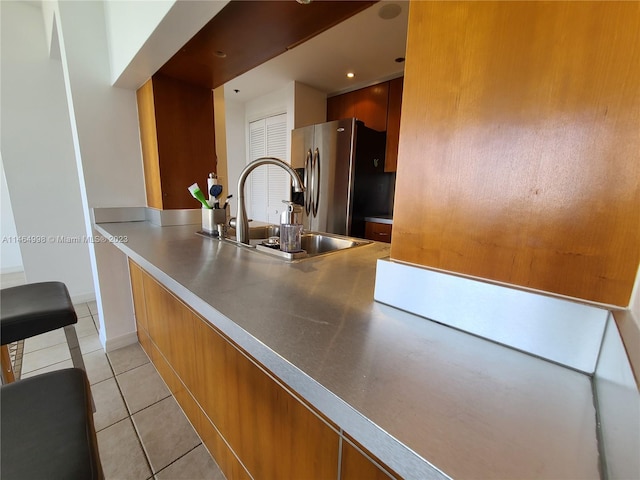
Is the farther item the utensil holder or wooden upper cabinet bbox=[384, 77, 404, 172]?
wooden upper cabinet bbox=[384, 77, 404, 172]

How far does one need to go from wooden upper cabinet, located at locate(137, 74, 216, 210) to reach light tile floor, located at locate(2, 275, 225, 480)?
102 cm

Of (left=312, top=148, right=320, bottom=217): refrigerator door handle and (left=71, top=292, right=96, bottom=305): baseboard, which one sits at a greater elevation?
(left=312, top=148, right=320, bottom=217): refrigerator door handle

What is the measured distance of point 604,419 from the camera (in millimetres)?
309

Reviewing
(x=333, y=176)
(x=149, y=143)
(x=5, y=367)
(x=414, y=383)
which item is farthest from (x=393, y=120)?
(x=5, y=367)

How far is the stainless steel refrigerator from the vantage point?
8.96ft

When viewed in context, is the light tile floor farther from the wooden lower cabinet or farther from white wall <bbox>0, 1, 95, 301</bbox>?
white wall <bbox>0, 1, 95, 301</bbox>

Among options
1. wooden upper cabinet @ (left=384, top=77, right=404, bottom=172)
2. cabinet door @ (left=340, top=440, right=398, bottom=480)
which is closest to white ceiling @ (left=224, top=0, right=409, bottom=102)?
wooden upper cabinet @ (left=384, top=77, right=404, bottom=172)

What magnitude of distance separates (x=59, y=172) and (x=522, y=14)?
3194mm

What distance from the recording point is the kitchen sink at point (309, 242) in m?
1.19

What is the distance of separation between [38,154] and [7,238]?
1474 millimetres

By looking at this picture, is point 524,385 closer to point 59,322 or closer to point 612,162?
point 612,162

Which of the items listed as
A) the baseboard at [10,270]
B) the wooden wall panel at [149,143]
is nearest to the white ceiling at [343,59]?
the wooden wall panel at [149,143]

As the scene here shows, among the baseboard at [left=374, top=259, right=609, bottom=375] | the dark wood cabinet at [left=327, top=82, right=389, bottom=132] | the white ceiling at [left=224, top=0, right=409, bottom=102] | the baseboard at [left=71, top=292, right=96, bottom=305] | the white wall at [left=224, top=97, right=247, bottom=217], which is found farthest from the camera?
the white wall at [left=224, top=97, right=247, bottom=217]

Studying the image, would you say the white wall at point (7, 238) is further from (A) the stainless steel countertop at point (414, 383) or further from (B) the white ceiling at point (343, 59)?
(A) the stainless steel countertop at point (414, 383)
